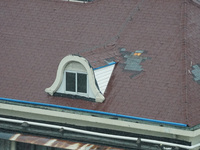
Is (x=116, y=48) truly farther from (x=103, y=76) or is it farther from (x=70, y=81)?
(x=70, y=81)

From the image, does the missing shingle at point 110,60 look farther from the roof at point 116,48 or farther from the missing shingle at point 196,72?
the missing shingle at point 196,72

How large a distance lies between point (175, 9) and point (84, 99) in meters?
6.48

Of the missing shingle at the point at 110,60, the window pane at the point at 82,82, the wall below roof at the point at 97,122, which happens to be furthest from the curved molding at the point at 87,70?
the missing shingle at the point at 110,60

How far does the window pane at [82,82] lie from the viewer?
130ft

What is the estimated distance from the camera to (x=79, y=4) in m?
44.4

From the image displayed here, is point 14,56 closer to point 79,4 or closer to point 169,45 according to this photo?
point 79,4

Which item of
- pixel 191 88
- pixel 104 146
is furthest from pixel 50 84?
pixel 191 88

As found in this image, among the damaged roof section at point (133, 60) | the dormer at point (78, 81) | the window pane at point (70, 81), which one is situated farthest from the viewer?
the damaged roof section at point (133, 60)

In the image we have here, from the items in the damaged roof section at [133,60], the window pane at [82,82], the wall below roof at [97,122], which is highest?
the damaged roof section at [133,60]

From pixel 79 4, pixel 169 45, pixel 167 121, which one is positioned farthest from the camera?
pixel 79 4

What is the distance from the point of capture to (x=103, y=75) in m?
39.9

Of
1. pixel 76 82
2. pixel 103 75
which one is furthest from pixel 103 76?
pixel 76 82

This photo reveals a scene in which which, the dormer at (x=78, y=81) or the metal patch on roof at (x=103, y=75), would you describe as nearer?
the dormer at (x=78, y=81)

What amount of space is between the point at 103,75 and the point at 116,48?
87.0 inches
